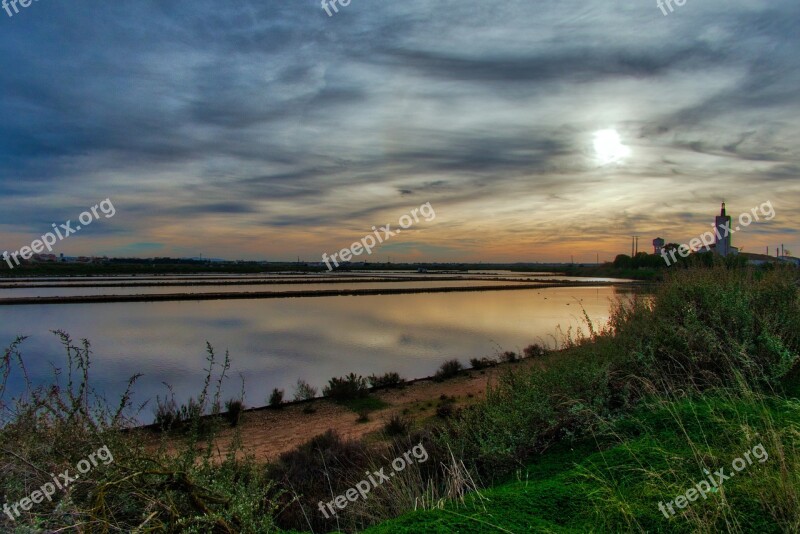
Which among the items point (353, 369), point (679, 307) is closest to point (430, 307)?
point (353, 369)

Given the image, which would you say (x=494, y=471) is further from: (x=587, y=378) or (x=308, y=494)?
(x=308, y=494)

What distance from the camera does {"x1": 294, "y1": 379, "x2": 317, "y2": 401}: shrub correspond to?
12.4 meters

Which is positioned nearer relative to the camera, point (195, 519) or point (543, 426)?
point (195, 519)

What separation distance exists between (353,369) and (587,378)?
11478 millimetres

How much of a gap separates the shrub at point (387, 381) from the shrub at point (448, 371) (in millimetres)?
Answer: 1170

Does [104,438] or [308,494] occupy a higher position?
[104,438]

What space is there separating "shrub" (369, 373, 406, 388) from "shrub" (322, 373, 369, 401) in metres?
0.58

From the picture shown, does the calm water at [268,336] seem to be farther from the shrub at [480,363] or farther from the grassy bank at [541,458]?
the grassy bank at [541,458]

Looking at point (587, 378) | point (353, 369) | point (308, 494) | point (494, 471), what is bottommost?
point (353, 369)

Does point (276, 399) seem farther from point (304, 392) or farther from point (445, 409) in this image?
point (445, 409)

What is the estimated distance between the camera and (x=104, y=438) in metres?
3.22

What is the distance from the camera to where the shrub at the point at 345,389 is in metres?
12.4

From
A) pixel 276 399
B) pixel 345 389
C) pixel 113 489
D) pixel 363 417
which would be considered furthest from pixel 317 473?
pixel 345 389

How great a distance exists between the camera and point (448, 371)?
14781mm
